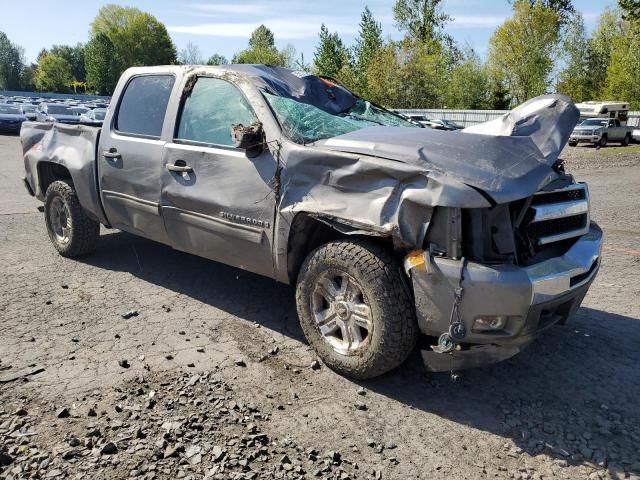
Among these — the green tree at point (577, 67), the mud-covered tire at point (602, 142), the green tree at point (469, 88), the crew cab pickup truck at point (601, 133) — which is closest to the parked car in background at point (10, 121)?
the crew cab pickup truck at point (601, 133)

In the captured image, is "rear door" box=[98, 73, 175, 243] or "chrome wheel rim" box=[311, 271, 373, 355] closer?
"chrome wheel rim" box=[311, 271, 373, 355]

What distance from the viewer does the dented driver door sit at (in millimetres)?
3783

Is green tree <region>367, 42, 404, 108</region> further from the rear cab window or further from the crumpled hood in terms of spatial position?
the crumpled hood

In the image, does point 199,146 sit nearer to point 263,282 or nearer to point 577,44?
point 263,282

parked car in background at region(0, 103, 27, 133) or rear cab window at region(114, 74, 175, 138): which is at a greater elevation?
rear cab window at region(114, 74, 175, 138)

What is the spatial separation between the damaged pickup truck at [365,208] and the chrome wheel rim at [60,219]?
47.8 inches

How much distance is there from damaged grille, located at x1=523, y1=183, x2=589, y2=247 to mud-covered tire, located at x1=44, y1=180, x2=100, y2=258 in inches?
174

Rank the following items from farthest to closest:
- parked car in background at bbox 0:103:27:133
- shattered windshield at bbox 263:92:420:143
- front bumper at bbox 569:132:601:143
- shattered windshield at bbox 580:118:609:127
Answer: shattered windshield at bbox 580:118:609:127
front bumper at bbox 569:132:601:143
parked car in background at bbox 0:103:27:133
shattered windshield at bbox 263:92:420:143

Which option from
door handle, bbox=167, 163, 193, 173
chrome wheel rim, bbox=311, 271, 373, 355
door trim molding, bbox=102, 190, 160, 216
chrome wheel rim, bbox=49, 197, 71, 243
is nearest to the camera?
chrome wheel rim, bbox=311, 271, 373, 355

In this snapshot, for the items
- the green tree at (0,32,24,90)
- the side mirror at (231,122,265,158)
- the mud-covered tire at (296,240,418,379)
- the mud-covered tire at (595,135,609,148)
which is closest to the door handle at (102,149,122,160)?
the side mirror at (231,122,265,158)

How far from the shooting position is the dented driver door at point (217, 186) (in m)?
3.78

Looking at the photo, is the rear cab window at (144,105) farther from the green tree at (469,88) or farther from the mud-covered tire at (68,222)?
the green tree at (469,88)

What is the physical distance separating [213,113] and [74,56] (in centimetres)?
10905

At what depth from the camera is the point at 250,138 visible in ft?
12.0
